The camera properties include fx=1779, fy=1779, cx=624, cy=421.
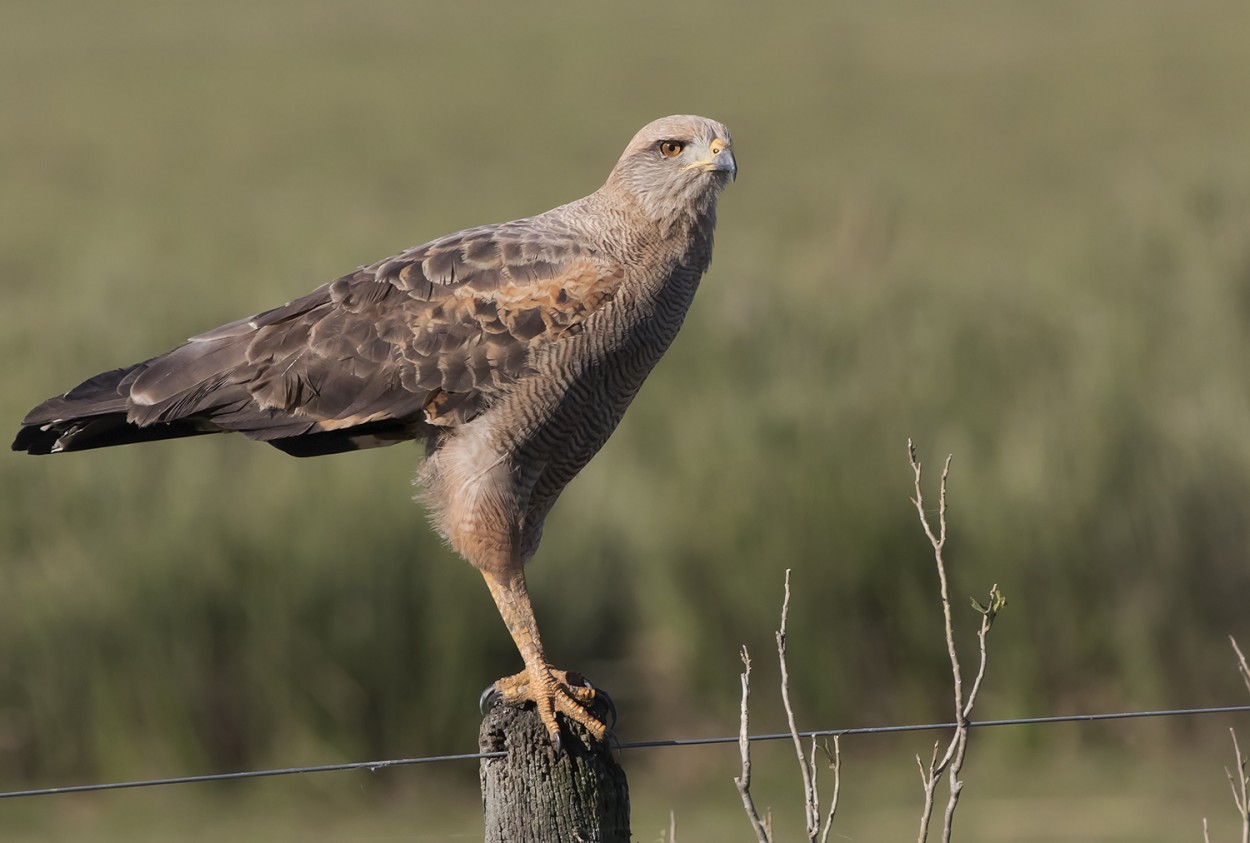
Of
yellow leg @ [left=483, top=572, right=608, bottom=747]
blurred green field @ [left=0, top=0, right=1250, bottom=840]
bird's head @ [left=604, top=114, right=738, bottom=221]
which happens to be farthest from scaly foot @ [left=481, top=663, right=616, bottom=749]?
blurred green field @ [left=0, top=0, right=1250, bottom=840]

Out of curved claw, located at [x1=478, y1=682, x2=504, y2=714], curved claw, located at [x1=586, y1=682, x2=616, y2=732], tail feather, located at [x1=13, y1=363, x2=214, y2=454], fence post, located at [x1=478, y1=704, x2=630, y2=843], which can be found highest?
tail feather, located at [x1=13, y1=363, x2=214, y2=454]

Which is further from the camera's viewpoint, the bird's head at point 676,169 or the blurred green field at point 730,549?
the blurred green field at point 730,549

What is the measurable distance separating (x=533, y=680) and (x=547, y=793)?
0.57 meters

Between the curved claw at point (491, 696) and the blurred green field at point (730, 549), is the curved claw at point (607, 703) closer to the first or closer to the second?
the curved claw at point (491, 696)

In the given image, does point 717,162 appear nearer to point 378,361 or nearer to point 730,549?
point 378,361

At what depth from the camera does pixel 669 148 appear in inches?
186

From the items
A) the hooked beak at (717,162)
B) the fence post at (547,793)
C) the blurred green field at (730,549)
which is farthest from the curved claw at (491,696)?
the blurred green field at (730,549)

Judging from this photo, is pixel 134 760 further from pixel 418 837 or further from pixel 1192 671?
pixel 1192 671

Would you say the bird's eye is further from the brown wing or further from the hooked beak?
the brown wing

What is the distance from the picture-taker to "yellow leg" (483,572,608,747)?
424 cm

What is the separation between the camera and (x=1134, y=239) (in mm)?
13906

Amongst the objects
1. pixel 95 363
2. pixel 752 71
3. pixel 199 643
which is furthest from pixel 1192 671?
pixel 752 71

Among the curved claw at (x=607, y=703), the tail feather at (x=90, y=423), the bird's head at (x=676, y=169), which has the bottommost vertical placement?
the curved claw at (x=607, y=703)

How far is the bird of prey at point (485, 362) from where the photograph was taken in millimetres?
4520
